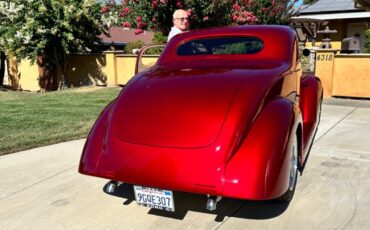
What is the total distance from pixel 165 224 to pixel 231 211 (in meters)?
0.60

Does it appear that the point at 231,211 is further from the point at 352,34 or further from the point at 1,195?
the point at 352,34

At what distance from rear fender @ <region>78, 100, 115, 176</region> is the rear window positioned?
4.59 feet

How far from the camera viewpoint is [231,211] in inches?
132

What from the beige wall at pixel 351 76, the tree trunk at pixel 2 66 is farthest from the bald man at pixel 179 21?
the tree trunk at pixel 2 66

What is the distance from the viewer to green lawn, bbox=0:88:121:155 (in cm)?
581

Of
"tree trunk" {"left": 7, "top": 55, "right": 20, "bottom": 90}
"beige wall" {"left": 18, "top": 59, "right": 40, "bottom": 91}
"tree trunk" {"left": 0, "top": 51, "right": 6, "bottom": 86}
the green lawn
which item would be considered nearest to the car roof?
the green lawn

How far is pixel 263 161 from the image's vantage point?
2779 mm

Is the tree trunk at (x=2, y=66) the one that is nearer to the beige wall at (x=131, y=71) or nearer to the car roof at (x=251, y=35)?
the beige wall at (x=131, y=71)

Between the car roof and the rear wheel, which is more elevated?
the car roof

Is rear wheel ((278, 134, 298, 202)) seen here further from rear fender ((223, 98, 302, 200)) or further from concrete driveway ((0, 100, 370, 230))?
rear fender ((223, 98, 302, 200))

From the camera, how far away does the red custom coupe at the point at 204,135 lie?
278cm

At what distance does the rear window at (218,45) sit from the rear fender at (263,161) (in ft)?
4.29

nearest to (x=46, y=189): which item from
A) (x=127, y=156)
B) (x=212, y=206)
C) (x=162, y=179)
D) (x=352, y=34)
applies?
(x=127, y=156)

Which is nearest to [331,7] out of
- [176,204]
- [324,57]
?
[324,57]
